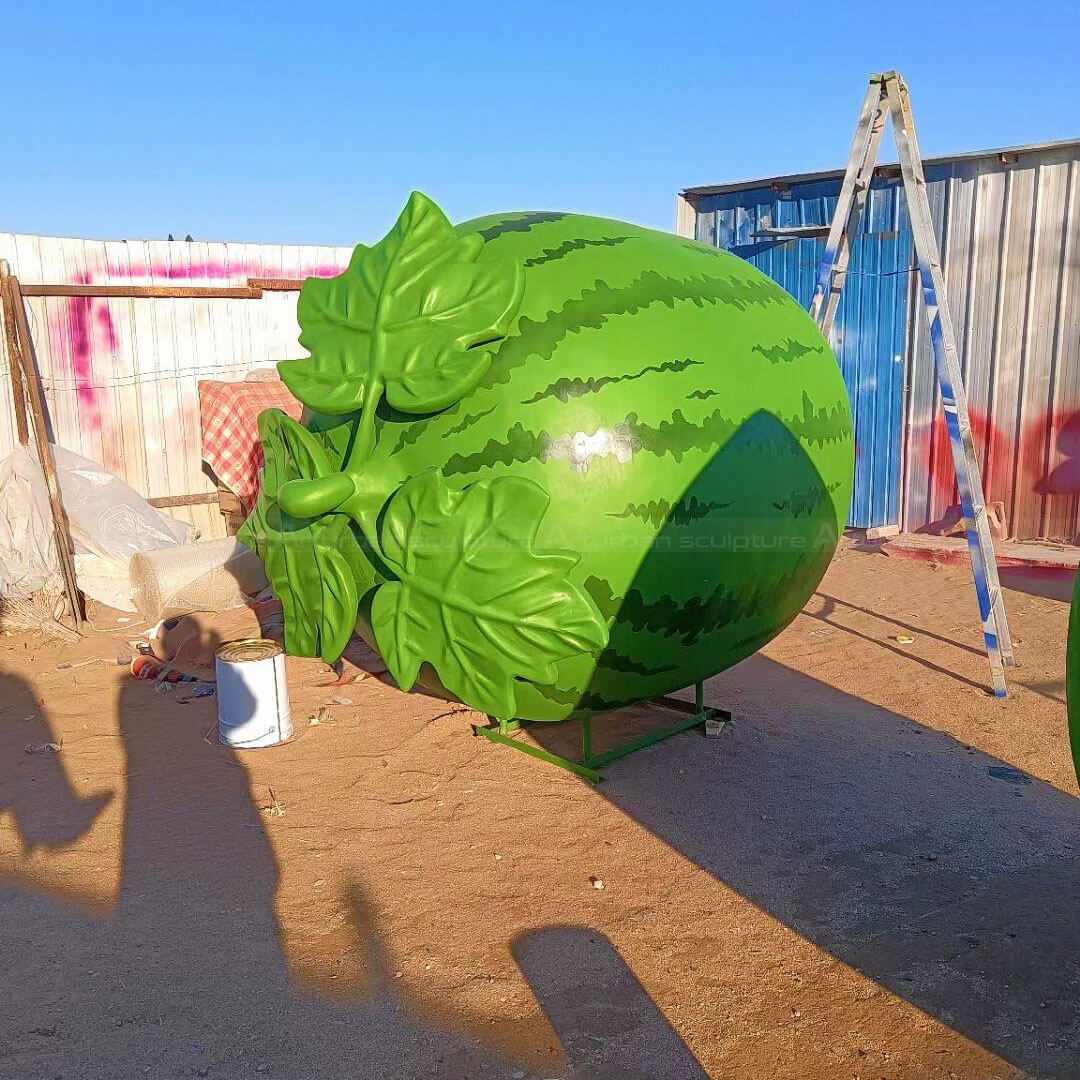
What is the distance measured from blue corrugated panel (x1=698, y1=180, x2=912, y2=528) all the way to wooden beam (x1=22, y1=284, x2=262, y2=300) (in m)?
5.38

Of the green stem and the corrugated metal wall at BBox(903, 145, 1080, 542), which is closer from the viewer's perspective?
the green stem

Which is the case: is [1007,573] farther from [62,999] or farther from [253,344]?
[62,999]

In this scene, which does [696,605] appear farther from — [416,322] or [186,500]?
[186,500]

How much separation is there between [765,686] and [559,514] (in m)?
2.72

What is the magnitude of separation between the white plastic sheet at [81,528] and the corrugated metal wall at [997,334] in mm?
6976

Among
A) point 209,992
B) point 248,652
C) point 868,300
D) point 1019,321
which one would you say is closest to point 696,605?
point 209,992

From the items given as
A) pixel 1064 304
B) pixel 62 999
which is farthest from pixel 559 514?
pixel 1064 304

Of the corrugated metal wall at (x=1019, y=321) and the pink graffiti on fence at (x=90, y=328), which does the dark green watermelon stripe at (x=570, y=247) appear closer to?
the pink graffiti on fence at (x=90, y=328)

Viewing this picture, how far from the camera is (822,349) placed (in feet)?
13.0

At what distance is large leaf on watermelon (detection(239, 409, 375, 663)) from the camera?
3.42 meters

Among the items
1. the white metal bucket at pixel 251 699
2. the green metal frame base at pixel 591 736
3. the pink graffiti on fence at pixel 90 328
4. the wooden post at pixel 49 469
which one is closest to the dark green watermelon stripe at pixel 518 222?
the green metal frame base at pixel 591 736

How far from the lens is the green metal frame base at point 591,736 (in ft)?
13.7

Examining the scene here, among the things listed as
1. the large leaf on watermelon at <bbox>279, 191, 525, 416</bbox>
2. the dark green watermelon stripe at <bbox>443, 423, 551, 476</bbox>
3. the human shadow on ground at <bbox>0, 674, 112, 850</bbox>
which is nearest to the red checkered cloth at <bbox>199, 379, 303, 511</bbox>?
the human shadow on ground at <bbox>0, 674, 112, 850</bbox>

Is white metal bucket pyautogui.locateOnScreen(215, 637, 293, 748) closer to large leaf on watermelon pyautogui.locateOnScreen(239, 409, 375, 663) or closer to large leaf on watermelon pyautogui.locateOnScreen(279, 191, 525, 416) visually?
large leaf on watermelon pyautogui.locateOnScreen(239, 409, 375, 663)
